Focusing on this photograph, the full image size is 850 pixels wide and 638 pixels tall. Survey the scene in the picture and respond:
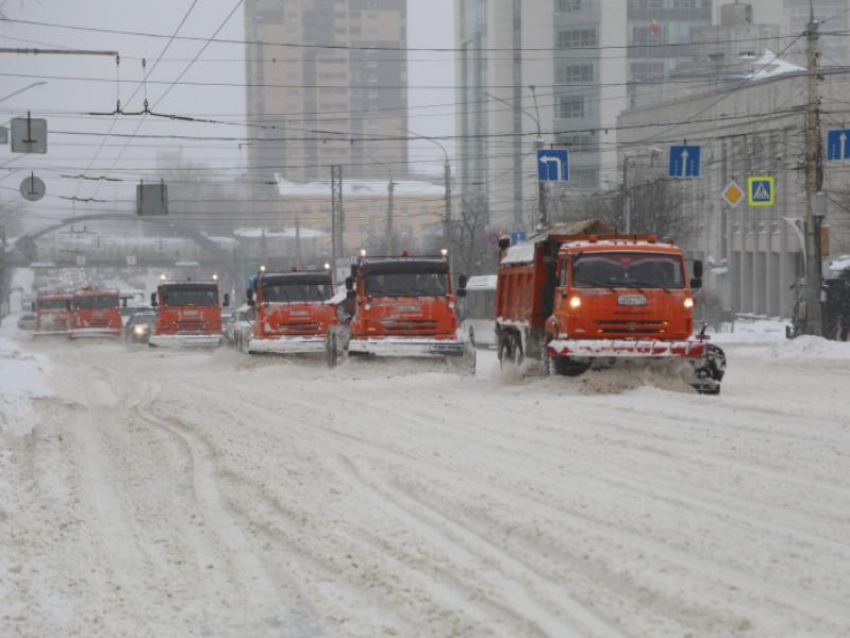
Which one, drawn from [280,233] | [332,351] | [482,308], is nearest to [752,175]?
[482,308]

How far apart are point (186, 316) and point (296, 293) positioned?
1305cm

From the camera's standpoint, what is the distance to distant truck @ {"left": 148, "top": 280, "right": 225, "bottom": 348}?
48500 mm

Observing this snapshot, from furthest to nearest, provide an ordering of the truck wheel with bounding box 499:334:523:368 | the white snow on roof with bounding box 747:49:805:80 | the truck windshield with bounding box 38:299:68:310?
the white snow on roof with bounding box 747:49:805:80
the truck windshield with bounding box 38:299:68:310
the truck wheel with bounding box 499:334:523:368

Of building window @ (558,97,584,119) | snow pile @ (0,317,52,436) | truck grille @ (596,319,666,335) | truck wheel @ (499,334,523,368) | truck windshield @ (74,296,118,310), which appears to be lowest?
snow pile @ (0,317,52,436)

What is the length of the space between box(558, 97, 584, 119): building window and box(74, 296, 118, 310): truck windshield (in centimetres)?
8434

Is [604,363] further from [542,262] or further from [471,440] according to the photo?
[471,440]

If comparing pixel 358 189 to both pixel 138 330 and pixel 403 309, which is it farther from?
pixel 403 309

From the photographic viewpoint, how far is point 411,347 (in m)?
28.8

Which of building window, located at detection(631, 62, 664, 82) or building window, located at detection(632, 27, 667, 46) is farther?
building window, located at detection(631, 62, 664, 82)

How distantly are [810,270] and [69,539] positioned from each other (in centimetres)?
3197

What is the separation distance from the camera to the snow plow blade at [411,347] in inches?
1130

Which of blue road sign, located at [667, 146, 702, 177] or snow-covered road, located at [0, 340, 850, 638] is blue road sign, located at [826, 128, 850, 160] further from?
snow-covered road, located at [0, 340, 850, 638]

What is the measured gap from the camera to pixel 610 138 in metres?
127

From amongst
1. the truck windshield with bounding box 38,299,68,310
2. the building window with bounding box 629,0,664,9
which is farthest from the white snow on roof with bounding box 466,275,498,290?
the building window with bounding box 629,0,664,9
